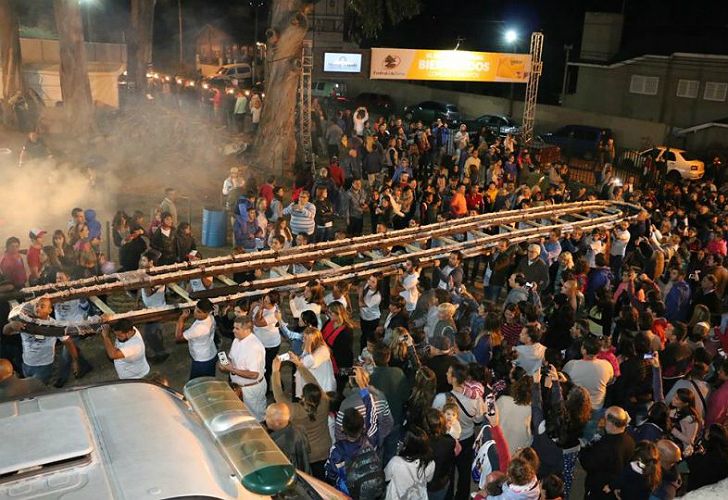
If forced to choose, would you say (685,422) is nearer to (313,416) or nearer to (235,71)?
(313,416)

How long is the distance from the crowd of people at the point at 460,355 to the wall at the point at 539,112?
710 inches

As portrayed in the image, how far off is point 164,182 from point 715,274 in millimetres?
14470

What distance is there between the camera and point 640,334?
7.46 m

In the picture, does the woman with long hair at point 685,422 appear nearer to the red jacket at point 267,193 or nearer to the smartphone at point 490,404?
the smartphone at point 490,404

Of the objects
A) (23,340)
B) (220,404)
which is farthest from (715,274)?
(23,340)

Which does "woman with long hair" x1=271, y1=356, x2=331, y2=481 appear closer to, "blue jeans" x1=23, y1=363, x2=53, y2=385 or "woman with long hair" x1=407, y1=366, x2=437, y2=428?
"woman with long hair" x1=407, y1=366, x2=437, y2=428

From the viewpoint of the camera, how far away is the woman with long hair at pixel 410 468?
525 cm

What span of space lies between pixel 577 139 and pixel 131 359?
1047 inches

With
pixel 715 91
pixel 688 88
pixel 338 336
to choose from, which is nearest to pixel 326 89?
pixel 688 88

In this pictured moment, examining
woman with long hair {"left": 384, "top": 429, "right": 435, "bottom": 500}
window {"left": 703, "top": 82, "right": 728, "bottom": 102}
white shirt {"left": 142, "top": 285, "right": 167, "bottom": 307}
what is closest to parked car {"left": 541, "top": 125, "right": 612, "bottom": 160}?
window {"left": 703, "top": 82, "right": 728, "bottom": 102}

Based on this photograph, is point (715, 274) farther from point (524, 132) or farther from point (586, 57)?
point (586, 57)

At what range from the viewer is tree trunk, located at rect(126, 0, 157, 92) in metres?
31.0

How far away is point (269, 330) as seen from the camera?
8102 millimetres

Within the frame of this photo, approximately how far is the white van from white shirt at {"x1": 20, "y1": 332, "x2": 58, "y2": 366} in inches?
150
